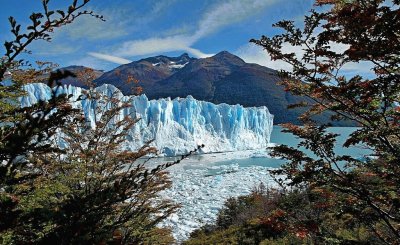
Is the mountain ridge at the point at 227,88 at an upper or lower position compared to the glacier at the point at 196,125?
upper

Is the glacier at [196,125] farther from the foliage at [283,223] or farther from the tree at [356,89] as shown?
the tree at [356,89]

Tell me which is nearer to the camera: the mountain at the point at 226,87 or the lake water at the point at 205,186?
the lake water at the point at 205,186

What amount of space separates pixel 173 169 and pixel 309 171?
99.3 ft

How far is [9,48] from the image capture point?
1.48 metres

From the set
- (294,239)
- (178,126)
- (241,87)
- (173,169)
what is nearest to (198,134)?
(178,126)

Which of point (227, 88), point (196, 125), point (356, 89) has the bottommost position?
point (356, 89)

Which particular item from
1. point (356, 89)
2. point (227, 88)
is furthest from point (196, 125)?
point (227, 88)

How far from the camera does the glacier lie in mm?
41438

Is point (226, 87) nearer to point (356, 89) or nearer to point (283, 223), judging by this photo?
point (283, 223)

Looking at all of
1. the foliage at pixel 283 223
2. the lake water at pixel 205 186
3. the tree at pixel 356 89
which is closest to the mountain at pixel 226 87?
the lake water at pixel 205 186

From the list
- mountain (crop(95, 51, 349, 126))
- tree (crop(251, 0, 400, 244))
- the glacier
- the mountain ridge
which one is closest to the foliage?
tree (crop(251, 0, 400, 244))

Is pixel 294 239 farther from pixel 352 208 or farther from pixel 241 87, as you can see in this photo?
pixel 241 87

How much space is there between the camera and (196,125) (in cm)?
4628

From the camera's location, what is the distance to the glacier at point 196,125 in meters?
41.4
